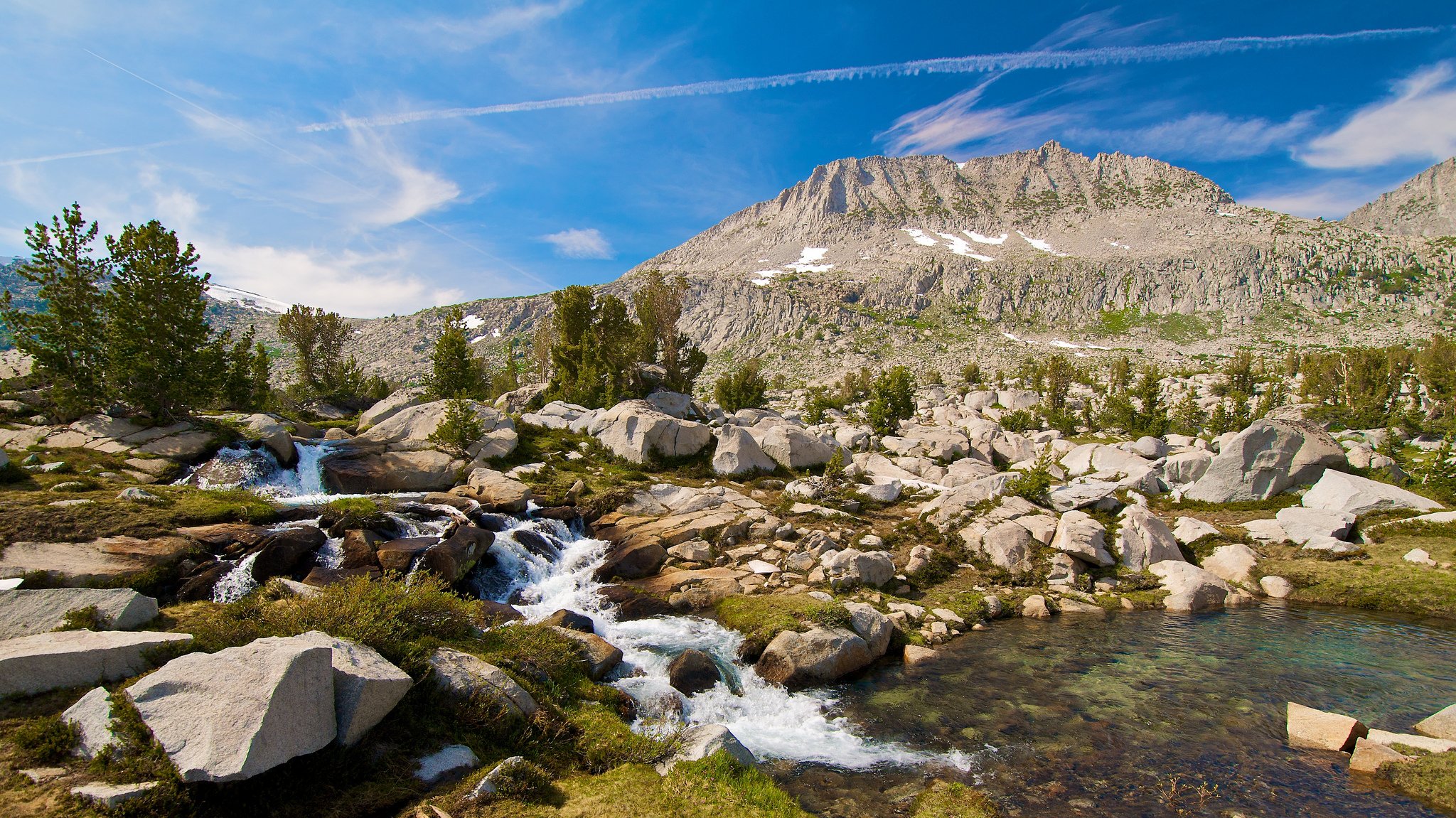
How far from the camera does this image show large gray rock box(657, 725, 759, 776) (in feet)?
33.2

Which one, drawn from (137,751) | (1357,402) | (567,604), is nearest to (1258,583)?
(567,604)

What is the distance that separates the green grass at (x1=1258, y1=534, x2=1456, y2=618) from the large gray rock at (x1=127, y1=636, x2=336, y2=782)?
32.6m

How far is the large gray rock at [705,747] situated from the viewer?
10109 millimetres

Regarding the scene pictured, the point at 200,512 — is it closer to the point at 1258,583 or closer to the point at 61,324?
the point at 61,324

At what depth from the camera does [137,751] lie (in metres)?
7.17

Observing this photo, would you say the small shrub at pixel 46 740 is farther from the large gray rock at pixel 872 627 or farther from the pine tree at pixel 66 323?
the pine tree at pixel 66 323

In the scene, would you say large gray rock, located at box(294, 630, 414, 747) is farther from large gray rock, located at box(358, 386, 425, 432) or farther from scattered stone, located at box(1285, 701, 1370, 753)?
large gray rock, located at box(358, 386, 425, 432)

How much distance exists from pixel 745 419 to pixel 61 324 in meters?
47.6

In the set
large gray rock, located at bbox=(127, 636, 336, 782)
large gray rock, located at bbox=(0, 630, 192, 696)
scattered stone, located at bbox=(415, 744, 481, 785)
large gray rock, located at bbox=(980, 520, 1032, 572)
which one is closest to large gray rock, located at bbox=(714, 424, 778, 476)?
large gray rock, located at bbox=(980, 520, 1032, 572)

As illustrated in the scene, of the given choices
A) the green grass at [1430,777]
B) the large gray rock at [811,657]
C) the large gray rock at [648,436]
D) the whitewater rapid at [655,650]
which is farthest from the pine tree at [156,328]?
the green grass at [1430,777]

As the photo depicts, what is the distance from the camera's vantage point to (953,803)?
34.4 feet

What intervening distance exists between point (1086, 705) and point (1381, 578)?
59.9 feet

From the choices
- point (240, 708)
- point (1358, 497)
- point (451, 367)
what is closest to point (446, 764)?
point (240, 708)

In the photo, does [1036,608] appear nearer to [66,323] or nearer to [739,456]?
[739,456]
